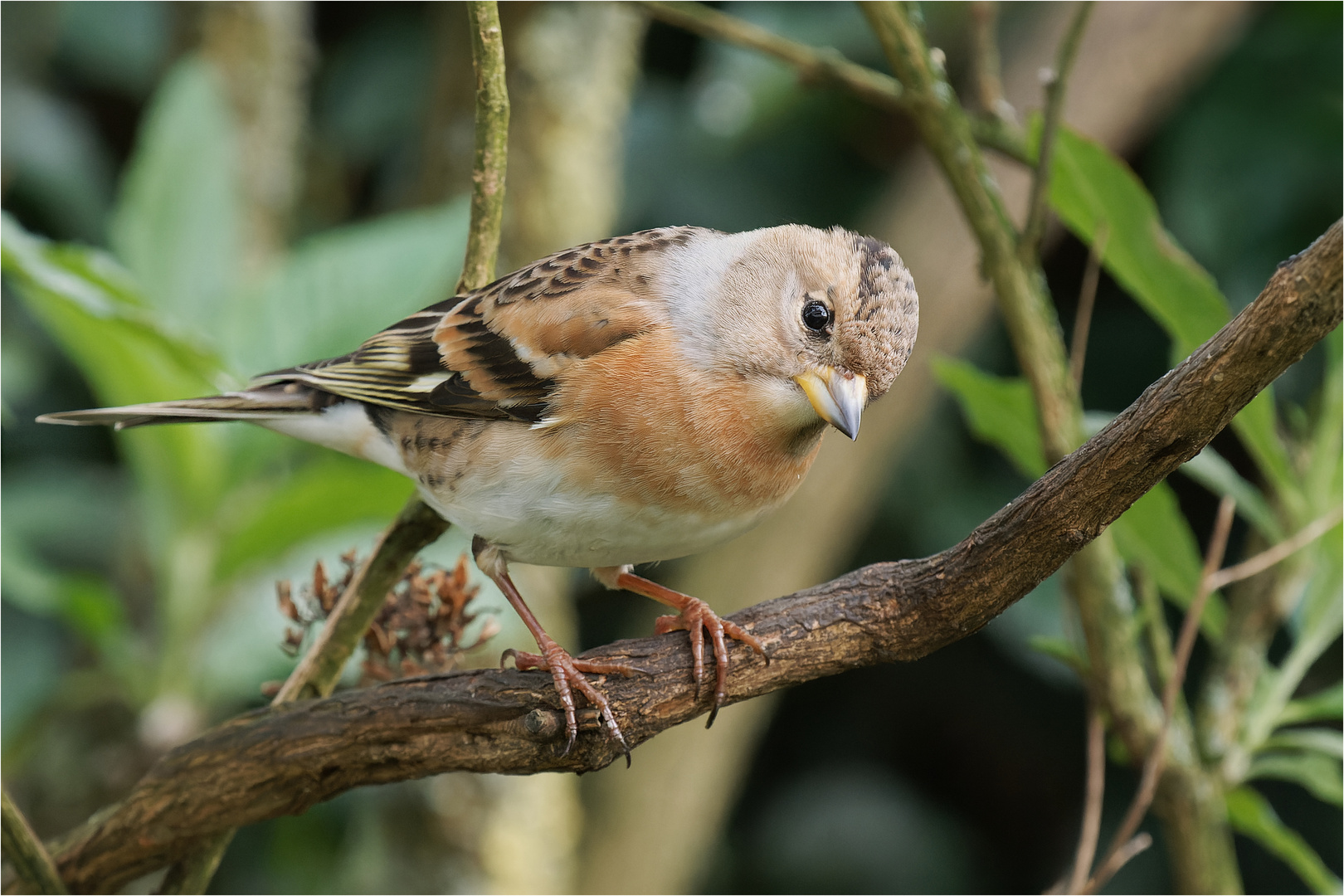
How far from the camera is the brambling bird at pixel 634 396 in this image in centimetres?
201

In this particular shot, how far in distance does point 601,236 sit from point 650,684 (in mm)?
2528

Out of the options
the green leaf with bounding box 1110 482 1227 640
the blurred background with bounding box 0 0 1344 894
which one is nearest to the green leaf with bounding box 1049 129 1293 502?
the green leaf with bounding box 1110 482 1227 640

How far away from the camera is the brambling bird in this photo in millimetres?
2014

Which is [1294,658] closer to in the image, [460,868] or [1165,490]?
[1165,490]

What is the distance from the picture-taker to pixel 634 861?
3.91m

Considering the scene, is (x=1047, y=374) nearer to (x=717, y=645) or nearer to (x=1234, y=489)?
(x=1234, y=489)

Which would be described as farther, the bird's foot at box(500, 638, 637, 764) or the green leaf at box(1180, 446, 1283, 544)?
the green leaf at box(1180, 446, 1283, 544)

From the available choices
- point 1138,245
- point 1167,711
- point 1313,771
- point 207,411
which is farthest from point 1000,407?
point 207,411

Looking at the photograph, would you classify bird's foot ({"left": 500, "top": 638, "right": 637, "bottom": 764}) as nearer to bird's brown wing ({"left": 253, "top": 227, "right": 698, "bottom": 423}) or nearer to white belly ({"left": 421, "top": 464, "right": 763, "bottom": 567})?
white belly ({"left": 421, "top": 464, "right": 763, "bottom": 567})

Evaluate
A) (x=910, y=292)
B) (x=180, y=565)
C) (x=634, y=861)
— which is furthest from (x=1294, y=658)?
(x=180, y=565)

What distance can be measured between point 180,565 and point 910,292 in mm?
1986

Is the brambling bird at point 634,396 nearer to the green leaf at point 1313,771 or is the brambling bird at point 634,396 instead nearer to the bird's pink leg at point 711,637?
the bird's pink leg at point 711,637

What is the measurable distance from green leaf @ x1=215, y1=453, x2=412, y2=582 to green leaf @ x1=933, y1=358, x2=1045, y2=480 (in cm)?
131

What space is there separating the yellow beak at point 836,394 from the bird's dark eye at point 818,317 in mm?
78
